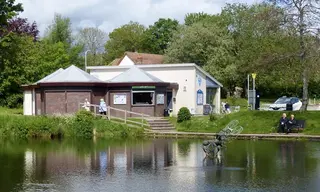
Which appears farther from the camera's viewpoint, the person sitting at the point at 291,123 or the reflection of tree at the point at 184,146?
the person sitting at the point at 291,123

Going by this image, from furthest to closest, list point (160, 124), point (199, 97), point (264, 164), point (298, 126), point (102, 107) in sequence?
point (199, 97), point (102, 107), point (160, 124), point (298, 126), point (264, 164)

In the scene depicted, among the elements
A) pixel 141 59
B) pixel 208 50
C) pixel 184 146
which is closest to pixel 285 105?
pixel 208 50

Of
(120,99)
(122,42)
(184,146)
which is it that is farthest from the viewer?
(122,42)

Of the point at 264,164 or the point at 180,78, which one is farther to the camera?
the point at 180,78

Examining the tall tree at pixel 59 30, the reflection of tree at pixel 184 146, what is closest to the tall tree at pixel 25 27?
the tall tree at pixel 59 30

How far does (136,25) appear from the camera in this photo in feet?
317

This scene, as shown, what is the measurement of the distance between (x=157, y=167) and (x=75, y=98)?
65.7 ft

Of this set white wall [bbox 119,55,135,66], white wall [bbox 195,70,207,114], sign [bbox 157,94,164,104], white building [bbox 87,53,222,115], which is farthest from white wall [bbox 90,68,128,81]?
white wall [bbox 119,55,135,66]

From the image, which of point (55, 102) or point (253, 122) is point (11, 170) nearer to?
point (253, 122)

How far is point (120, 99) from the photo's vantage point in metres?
41.0

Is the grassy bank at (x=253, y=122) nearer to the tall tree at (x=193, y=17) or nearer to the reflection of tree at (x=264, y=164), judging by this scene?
the reflection of tree at (x=264, y=164)

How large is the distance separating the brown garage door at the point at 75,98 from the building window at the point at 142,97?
137 inches

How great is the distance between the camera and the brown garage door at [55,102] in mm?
39684

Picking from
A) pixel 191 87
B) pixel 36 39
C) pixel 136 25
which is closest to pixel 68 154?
pixel 191 87
